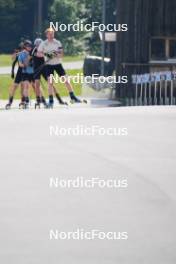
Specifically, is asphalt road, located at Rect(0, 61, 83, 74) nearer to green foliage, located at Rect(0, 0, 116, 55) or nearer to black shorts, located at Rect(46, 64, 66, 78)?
green foliage, located at Rect(0, 0, 116, 55)

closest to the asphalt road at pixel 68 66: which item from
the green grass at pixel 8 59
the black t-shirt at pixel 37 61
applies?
the green grass at pixel 8 59

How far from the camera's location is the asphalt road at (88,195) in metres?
8.18

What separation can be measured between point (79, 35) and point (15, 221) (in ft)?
237

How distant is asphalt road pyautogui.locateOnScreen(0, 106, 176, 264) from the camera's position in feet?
26.8

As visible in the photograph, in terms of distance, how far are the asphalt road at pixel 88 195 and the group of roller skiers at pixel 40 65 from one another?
6122 millimetres

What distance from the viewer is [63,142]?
14164 millimetres

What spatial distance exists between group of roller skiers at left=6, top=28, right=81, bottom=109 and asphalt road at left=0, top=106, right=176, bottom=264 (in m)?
6.12

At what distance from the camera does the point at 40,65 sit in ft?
77.6

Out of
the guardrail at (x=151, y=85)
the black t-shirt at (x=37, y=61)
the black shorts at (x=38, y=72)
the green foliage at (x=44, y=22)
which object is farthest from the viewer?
the green foliage at (x=44, y=22)

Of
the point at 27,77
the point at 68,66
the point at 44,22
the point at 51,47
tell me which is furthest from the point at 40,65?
the point at 44,22

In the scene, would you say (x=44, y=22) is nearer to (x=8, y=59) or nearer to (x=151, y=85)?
(x=8, y=59)

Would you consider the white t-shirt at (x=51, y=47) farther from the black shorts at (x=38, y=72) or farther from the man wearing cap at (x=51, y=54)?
the black shorts at (x=38, y=72)

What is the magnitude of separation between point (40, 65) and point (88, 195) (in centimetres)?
1338

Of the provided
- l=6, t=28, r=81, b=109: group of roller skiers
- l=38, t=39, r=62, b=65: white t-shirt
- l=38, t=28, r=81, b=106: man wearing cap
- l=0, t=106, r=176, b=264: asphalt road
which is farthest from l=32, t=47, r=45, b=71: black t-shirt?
l=0, t=106, r=176, b=264: asphalt road
